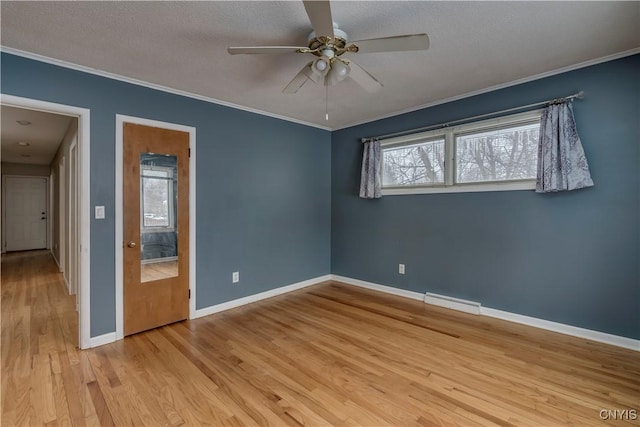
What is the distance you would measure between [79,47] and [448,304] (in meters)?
4.45

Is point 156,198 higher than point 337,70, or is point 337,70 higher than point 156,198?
point 337,70

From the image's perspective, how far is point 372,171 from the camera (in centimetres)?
433

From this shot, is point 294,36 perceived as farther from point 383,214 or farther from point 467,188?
point 383,214

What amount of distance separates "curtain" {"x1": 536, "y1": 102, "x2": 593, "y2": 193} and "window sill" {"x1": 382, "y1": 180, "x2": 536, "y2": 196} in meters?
0.22

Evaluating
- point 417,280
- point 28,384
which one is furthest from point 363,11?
point 28,384

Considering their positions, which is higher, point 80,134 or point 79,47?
point 79,47

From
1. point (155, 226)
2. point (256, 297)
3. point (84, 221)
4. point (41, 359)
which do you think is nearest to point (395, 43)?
point (155, 226)

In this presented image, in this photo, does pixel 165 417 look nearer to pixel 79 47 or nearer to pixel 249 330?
pixel 249 330

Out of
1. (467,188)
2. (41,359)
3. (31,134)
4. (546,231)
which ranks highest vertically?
(31,134)

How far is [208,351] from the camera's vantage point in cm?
263

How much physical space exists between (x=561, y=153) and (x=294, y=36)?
2618mm

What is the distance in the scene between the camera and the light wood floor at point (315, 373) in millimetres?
1835

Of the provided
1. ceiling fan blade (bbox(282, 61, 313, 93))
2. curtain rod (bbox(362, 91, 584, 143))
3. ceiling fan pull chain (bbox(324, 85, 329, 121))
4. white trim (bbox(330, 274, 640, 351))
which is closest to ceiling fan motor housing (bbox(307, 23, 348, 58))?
ceiling fan blade (bbox(282, 61, 313, 93))

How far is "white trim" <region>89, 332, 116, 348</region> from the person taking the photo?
2.73 metres
